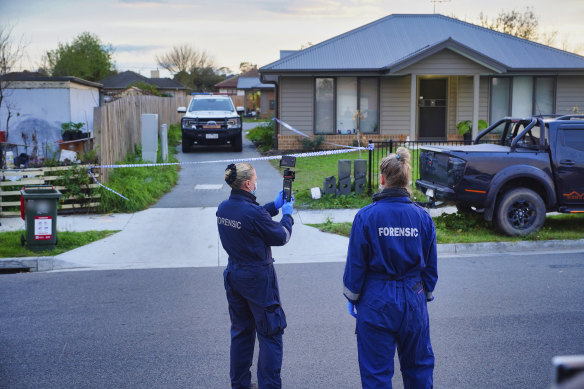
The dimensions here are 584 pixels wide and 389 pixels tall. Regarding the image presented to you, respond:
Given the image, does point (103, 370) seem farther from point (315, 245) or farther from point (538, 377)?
point (315, 245)

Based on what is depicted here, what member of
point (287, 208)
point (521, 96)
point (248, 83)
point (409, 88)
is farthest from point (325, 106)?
point (248, 83)

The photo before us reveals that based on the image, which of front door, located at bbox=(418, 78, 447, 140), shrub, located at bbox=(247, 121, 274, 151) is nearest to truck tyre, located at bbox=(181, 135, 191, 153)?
shrub, located at bbox=(247, 121, 274, 151)

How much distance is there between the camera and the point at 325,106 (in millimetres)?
22375

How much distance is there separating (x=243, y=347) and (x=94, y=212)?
841 cm

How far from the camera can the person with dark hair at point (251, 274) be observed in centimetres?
453

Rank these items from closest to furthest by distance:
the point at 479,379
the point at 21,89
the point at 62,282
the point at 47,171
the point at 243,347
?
the point at 243,347, the point at 479,379, the point at 62,282, the point at 47,171, the point at 21,89

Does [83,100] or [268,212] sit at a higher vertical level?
[83,100]

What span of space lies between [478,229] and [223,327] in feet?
19.2

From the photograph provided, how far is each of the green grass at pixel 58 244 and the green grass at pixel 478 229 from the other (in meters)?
3.80

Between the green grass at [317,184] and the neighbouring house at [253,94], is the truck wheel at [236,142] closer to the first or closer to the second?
the green grass at [317,184]

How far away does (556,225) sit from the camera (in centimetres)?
1110

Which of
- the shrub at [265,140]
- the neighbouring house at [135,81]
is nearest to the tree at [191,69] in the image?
the neighbouring house at [135,81]

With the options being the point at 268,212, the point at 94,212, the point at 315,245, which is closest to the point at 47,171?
the point at 94,212

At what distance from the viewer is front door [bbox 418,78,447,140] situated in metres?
23.4
